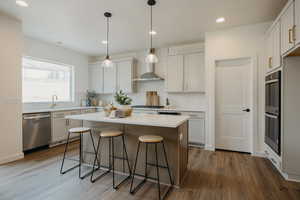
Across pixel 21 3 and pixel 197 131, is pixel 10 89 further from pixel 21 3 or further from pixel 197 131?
pixel 197 131

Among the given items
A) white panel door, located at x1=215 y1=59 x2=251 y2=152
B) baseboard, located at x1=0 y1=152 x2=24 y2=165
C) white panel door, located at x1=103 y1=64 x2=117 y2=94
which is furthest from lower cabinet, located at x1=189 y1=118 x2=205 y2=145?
baseboard, located at x1=0 y1=152 x2=24 y2=165

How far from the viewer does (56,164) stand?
2928 mm

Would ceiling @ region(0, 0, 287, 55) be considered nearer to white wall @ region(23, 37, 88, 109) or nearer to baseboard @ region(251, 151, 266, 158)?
white wall @ region(23, 37, 88, 109)

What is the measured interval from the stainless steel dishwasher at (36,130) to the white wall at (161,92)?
8.47ft

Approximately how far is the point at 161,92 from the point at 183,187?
3090 mm

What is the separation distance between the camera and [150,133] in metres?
2.36

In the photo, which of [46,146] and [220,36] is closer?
[220,36]

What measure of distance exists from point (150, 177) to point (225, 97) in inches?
100.0

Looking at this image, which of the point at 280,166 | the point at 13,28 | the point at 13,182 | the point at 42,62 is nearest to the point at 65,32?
the point at 13,28

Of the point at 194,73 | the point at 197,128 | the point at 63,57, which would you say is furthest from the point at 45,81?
the point at 197,128

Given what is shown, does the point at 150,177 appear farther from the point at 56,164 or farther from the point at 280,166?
the point at 280,166

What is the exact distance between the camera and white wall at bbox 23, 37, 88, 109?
4.00 m

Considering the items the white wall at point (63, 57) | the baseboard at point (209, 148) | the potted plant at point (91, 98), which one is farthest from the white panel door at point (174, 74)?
the white wall at point (63, 57)

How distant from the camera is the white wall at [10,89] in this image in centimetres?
294
